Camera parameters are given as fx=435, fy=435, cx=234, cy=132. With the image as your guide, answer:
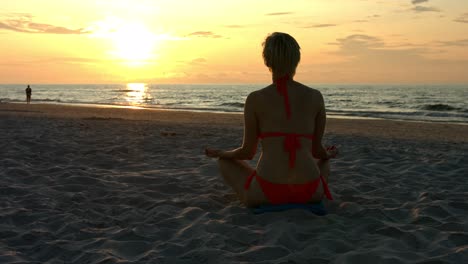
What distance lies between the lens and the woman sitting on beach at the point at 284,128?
12.6 ft

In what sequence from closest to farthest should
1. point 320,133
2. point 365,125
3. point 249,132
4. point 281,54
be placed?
point 281,54, point 249,132, point 320,133, point 365,125

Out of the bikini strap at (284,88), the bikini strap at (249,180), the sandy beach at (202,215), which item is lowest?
the sandy beach at (202,215)

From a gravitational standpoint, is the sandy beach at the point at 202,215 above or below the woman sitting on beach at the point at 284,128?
below

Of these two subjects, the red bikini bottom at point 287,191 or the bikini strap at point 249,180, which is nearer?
the red bikini bottom at point 287,191

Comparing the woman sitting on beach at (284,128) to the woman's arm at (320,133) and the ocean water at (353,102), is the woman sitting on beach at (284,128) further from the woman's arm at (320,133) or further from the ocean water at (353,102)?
the ocean water at (353,102)

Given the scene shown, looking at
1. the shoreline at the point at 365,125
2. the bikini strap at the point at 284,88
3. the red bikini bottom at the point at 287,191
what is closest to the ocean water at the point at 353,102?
the shoreline at the point at 365,125

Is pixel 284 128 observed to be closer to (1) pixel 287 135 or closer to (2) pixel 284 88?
(1) pixel 287 135

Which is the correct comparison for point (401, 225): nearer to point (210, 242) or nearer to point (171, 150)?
point (210, 242)

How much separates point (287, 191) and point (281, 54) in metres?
1.26

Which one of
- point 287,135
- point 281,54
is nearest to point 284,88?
point 281,54

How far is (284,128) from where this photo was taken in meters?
3.92

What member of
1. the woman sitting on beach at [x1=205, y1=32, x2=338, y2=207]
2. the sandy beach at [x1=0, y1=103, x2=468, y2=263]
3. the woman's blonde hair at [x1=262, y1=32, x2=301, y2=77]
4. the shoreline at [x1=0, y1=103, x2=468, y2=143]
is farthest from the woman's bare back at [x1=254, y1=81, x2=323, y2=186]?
the shoreline at [x1=0, y1=103, x2=468, y2=143]

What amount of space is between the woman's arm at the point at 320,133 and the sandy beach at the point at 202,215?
0.59 meters

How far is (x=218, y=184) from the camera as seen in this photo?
5.66 m
